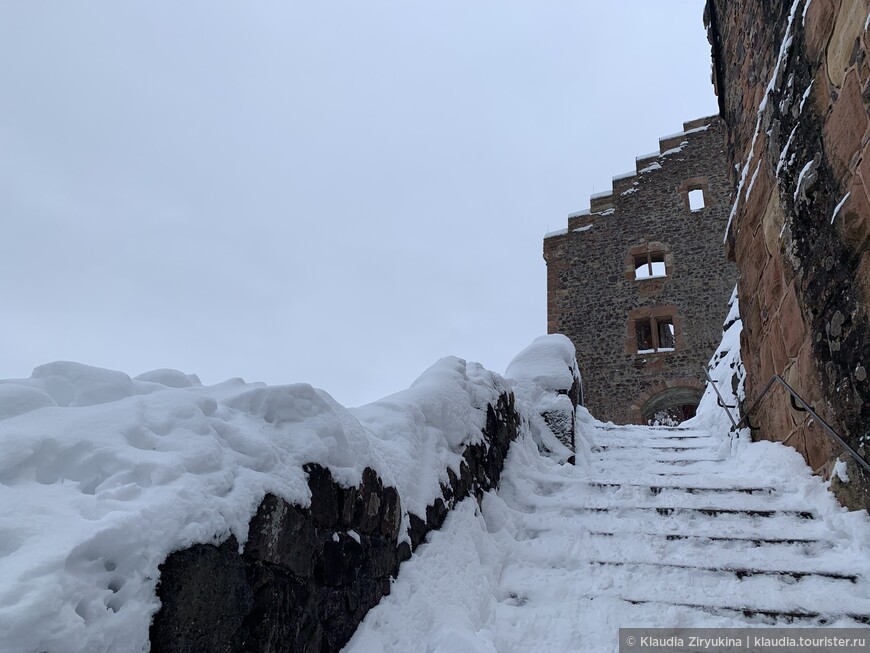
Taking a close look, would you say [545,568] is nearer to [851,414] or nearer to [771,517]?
[771,517]

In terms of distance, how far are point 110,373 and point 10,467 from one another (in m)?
0.55

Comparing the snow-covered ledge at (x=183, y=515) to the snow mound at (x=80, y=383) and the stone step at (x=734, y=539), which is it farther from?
the stone step at (x=734, y=539)

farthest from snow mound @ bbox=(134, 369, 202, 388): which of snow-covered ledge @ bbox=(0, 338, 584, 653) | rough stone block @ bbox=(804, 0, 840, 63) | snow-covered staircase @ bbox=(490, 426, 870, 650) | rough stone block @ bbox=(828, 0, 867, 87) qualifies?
rough stone block @ bbox=(804, 0, 840, 63)

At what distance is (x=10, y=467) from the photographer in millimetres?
1162

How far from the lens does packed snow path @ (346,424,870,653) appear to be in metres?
2.20

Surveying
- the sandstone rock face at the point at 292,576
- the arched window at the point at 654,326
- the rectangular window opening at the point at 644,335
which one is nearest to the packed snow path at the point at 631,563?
the sandstone rock face at the point at 292,576

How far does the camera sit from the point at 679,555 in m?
2.82

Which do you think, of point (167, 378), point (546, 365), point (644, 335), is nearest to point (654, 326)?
point (644, 335)

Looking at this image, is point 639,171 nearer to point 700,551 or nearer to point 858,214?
point 858,214

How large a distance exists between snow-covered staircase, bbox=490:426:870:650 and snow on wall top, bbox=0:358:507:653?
117 centimetres

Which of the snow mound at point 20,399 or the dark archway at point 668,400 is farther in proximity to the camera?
the dark archway at point 668,400

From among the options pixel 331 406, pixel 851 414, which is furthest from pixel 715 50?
pixel 331 406

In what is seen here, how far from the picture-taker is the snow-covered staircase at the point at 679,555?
229 centimetres

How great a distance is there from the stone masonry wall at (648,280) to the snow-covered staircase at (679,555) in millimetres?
8234
